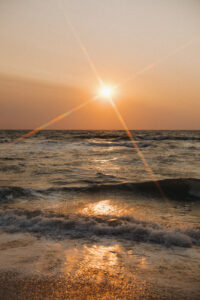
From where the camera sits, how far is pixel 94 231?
4.23 m

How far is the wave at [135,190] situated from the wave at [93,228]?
197 centimetres

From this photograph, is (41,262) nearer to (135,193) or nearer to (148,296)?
(148,296)

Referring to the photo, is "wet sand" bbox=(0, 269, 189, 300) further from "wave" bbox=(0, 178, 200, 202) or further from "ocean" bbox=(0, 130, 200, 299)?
"wave" bbox=(0, 178, 200, 202)

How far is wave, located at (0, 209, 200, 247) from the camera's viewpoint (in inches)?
154

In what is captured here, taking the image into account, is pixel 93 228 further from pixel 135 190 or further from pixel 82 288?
pixel 135 190

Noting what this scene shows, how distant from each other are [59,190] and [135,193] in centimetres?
243

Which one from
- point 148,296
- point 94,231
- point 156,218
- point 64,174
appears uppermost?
point 64,174

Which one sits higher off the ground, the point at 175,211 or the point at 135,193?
the point at 135,193

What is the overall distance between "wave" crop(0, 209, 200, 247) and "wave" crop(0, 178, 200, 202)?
1.97 meters

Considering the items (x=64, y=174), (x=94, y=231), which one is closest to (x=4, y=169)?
(x=64, y=174)

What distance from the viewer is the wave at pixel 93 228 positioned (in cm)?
391

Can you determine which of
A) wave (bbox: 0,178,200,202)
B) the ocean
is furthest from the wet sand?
wave (bbox: 0,178,200,202)

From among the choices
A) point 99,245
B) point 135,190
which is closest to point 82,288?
point 99,245

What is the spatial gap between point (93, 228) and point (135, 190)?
3583 millimetres
